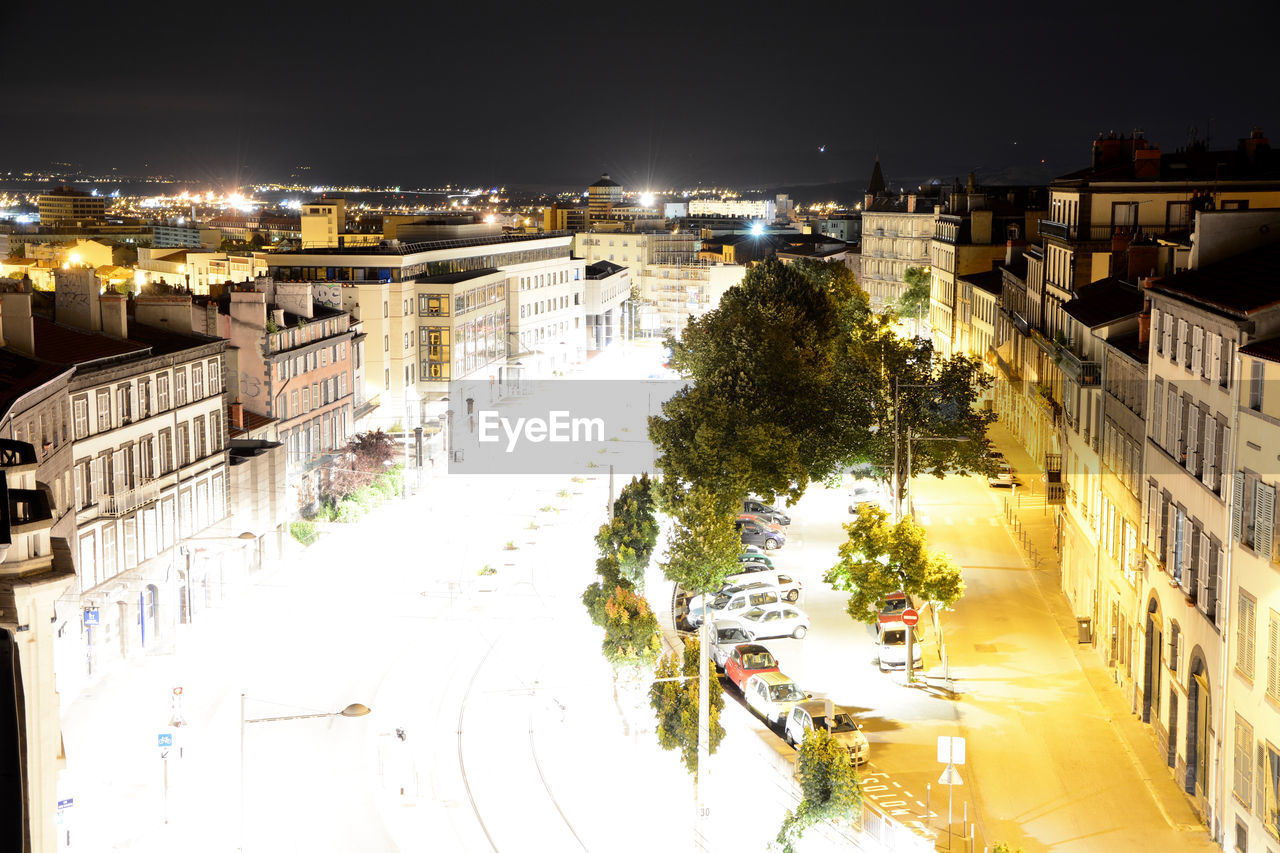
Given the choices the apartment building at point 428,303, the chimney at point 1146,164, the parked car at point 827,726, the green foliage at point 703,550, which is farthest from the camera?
the apartment building at point 428,303

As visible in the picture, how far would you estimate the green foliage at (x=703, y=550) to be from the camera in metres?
35.9

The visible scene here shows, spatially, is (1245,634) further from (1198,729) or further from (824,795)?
(824,795)

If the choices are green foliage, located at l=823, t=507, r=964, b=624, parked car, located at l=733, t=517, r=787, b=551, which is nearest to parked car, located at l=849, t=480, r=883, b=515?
parked car, located at l=733, t=517, r=787, b=551

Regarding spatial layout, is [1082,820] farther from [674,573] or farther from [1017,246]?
[1017,246]

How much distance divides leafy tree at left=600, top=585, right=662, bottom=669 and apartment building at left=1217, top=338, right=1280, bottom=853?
12954 mm

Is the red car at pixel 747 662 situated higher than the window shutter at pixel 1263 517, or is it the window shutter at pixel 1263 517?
the window shutter at pixel 1263 517

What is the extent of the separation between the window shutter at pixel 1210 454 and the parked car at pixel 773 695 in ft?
33.4

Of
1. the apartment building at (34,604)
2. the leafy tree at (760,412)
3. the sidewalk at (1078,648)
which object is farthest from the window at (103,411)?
the apartment building at (34,604)

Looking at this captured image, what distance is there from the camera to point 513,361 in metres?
98.9

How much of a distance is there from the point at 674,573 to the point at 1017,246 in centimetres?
4897

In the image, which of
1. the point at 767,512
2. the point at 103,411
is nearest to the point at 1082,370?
the point at 767,512

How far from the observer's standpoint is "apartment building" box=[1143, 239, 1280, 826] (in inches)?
965

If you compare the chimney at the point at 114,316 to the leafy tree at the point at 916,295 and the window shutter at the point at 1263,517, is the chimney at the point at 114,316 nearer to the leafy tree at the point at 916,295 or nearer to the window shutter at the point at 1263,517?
the window shutter at the point at 1263,517

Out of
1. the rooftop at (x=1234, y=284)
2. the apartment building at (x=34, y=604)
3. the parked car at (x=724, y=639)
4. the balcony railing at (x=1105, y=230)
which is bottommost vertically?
the parked car at (x=724, y=639)
